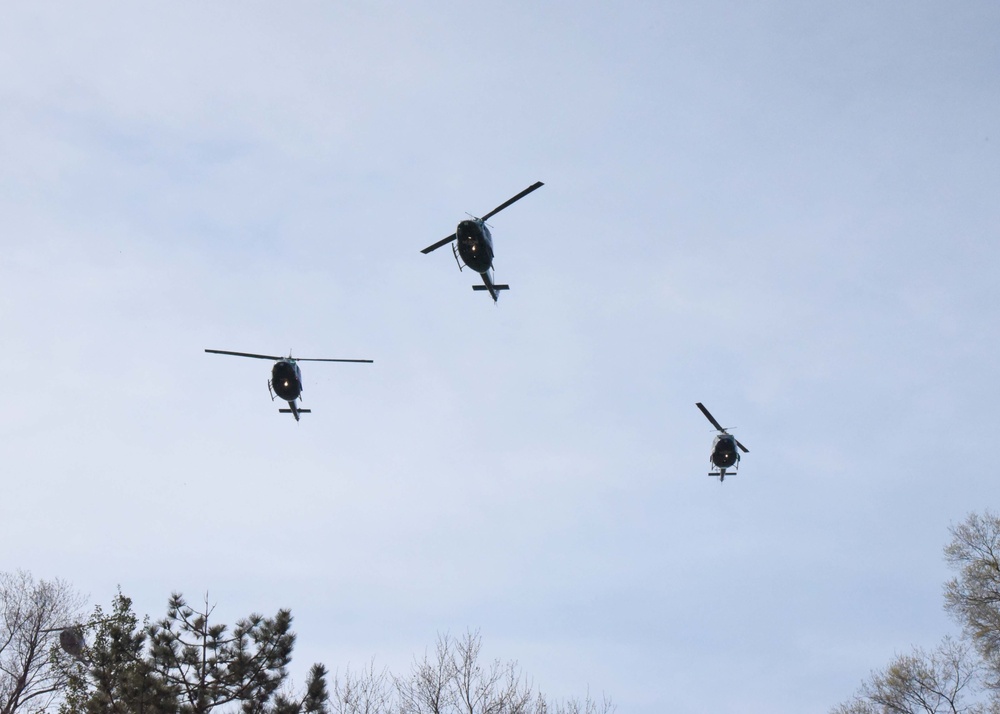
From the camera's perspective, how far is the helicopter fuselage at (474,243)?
24453 mm

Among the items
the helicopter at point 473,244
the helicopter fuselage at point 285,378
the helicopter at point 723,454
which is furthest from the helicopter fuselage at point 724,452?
the helicopter fuselage at point 285,378

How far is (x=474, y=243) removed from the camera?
24641 millimetres

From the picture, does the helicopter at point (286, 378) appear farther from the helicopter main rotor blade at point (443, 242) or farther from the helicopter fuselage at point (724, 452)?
the helicopter fuselage at point (724, 452)

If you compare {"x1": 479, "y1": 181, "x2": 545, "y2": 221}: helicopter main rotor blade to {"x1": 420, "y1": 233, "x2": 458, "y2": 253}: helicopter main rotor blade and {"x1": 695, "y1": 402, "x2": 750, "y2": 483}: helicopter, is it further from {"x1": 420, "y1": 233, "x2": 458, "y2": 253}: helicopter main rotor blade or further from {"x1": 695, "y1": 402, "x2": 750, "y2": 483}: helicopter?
{"x1": 695, "y1": 402, "x2": 750, "y2": 483}: helicopter

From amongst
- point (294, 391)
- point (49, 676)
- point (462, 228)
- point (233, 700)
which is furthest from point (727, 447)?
point (49, 676)

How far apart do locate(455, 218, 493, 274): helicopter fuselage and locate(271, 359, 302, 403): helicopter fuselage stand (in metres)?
7.47

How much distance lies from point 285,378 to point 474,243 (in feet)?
27.3

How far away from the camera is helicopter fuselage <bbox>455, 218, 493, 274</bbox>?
80.2 ft

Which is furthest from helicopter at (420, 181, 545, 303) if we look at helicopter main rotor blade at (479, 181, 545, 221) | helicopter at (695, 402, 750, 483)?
helicopter at (695, 402, 750, 483)

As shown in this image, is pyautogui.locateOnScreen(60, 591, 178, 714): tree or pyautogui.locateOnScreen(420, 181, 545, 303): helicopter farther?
pyautogui.locateOnScreen(420, 181, 545, 303): helicopter

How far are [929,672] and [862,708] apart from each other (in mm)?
5607

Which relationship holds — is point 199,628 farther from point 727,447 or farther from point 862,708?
point 862,708

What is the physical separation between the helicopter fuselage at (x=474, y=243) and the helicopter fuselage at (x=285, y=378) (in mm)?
7469

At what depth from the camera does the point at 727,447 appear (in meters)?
31.3
